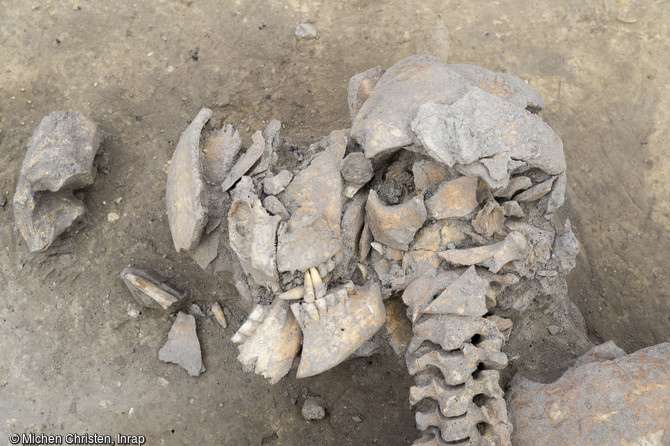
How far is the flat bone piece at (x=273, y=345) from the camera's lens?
4316mm

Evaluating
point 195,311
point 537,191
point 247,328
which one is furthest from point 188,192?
point 537,191

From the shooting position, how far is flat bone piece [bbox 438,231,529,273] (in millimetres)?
4246

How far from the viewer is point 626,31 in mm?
7234

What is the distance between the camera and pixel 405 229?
14.3 ft

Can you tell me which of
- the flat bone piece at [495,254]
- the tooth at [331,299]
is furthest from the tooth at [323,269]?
A: the flat bone piece at [495,254]

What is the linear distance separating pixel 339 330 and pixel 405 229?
0.93 metres

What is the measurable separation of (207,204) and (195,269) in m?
1.45

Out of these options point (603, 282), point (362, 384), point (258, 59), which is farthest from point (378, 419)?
point (258, 59)

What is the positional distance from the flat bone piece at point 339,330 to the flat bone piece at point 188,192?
3.96 ft

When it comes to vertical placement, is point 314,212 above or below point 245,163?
below

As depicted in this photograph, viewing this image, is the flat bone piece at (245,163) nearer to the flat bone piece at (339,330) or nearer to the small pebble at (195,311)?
the flat bone piece at (339,330)

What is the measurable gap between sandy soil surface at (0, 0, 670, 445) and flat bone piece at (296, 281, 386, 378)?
1.37m

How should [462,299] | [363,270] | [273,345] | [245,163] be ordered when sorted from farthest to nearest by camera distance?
1. [363,270]
2. [245,163]
3. [273,345]
4. [462,299]

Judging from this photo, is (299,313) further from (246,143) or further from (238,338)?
(246,143)
